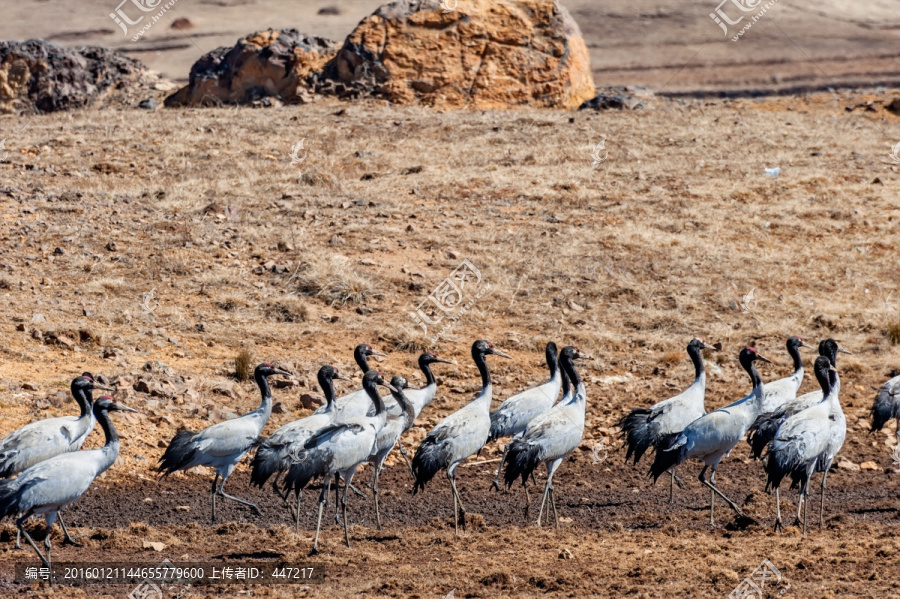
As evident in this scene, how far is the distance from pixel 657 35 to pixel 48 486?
70.1 m

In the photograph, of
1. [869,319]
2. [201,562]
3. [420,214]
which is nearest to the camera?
[201,562]

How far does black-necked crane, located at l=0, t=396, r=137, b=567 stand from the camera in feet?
29.5

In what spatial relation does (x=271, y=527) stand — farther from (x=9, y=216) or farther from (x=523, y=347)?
(x=9, y=216)

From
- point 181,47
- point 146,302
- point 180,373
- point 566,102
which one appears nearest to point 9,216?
point 146,302

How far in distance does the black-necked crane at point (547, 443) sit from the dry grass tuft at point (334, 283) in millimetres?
6824

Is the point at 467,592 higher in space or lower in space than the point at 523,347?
higher

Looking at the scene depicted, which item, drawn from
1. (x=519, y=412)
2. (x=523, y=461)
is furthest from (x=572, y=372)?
(x=523, y=461)

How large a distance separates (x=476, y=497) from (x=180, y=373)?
488 centimetres

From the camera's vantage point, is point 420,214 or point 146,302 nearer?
point 146,302

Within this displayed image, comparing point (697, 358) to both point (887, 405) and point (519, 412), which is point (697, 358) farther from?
point (887, 405)

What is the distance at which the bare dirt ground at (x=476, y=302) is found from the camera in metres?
10.1

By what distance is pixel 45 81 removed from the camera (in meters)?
33.2

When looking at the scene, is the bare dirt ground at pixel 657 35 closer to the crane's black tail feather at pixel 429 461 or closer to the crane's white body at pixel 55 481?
the crane's black tail feather at pixel 429 461

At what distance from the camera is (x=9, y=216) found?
67.1ft
